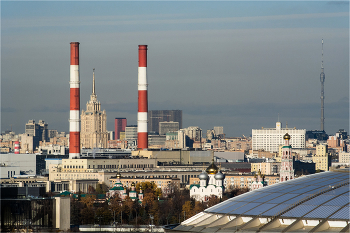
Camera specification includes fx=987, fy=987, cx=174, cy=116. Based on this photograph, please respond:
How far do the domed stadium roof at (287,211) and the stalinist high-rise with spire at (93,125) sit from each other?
143034 millimetres

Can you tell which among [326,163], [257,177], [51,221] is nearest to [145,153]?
[257,177]

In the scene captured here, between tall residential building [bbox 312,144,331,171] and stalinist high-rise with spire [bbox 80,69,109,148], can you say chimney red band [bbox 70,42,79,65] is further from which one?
stalinist high-rise with spire [bbox 80,69,109,148]

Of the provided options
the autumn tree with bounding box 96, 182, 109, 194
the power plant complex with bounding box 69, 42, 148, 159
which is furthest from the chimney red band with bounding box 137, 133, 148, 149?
the autumn tree with bounding box 96, 182, 109, 194

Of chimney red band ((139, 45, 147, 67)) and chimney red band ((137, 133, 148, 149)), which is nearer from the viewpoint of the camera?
chimney red band ((139, 45, 147, 67))

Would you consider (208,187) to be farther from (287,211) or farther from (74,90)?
(287,211)

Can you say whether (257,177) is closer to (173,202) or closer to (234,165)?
(173,202)

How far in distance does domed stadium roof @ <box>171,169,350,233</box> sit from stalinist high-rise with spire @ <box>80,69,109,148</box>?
469ft

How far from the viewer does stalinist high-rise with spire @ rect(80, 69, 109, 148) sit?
167500 millimetres

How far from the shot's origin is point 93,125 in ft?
555

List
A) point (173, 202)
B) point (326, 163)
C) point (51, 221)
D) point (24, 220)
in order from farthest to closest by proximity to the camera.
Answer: point (326, 163), point (173, 202), point (51, 221), point (24, 220)

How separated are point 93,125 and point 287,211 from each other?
148521 mm

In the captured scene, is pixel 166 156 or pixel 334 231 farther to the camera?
pixel 166 156

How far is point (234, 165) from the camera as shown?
448 feet

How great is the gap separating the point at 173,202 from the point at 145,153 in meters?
48.4
